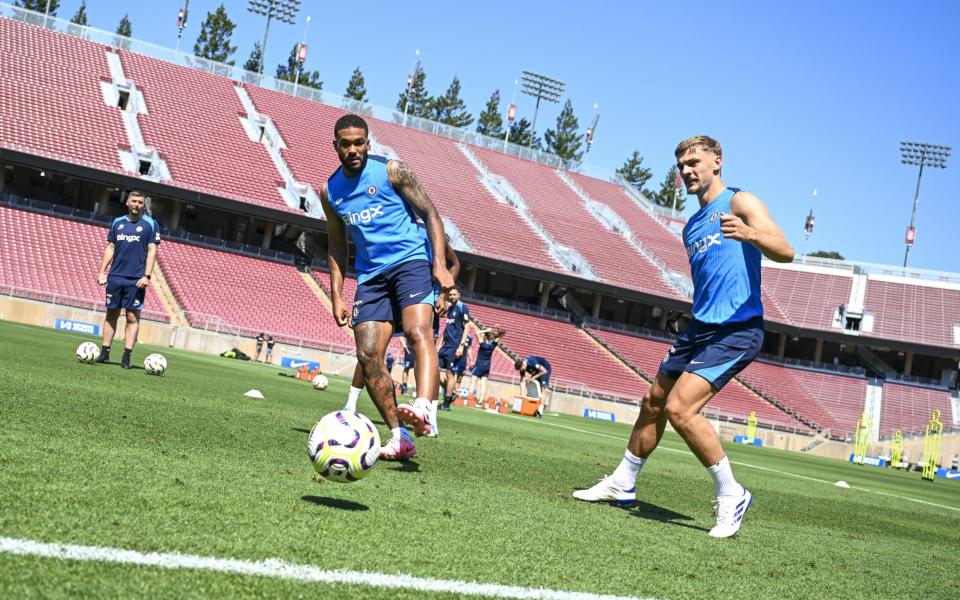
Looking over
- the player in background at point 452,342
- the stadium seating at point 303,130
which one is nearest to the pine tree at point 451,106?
the stadium seating at point 303,130

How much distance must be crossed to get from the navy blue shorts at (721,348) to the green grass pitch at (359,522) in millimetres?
980

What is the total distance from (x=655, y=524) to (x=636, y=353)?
41573 millimetres

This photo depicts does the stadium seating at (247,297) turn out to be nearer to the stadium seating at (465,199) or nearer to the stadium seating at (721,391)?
the stadium seating at (465,199)

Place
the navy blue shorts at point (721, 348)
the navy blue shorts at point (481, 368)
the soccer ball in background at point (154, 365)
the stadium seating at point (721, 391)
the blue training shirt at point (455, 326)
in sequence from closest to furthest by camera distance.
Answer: the navy blue shorts at point (721, 348)
the soccer ball in background at point (154, 365)
the blue training shirt at point (455, 326)
the navy blue shorts at point (481, 368)
the stadium seating at point (721, 391)

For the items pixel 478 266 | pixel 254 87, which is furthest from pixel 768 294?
pixel 254 87

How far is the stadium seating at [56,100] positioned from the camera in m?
38.1

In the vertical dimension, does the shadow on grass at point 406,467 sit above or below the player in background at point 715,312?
below

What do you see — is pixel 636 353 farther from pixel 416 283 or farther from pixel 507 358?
pixel 416 283

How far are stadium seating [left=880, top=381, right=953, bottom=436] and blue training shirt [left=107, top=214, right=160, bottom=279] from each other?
140 ft

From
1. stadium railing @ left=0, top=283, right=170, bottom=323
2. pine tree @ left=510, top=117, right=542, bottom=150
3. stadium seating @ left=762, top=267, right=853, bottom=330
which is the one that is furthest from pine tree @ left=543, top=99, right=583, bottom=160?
stadium railing @ left=0, top=283, right=170, bottom=323

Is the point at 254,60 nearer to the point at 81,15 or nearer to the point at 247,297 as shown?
the point at 81,15

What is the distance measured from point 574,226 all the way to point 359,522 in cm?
4955

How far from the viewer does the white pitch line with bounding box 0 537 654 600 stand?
116 inches

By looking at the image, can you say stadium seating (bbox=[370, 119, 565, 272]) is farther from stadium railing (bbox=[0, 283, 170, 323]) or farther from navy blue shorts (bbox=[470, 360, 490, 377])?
navy blue shorts (bbox=[470, 360, 490, 377])
